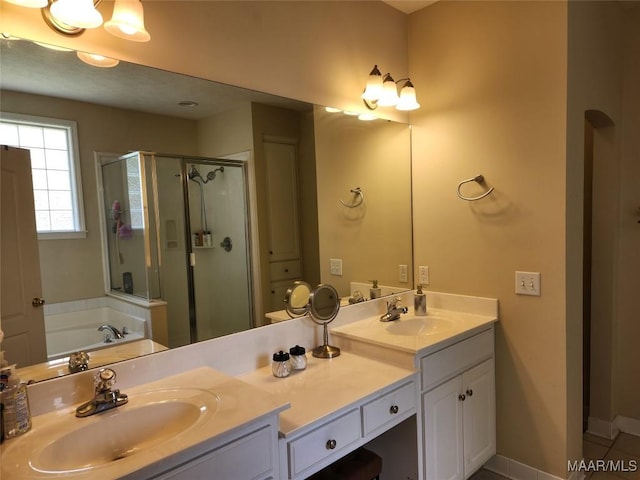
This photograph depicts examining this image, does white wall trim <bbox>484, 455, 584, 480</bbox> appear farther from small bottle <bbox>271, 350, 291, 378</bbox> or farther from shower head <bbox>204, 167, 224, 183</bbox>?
shower head <bbox>204, 167, 224, 183</bbox>

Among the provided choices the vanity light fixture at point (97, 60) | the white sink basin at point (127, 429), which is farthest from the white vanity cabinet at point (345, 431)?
the vanity light fixture at point (97, 60)

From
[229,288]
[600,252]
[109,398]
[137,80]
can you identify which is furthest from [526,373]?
[137,80]

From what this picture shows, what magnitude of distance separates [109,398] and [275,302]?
2.58 ft

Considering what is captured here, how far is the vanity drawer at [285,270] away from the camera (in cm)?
184

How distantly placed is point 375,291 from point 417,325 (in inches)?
12.2

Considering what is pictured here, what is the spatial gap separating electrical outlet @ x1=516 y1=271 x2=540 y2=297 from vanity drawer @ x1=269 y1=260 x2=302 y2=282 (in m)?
1.14

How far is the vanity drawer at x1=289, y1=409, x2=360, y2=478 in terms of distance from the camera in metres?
1.23

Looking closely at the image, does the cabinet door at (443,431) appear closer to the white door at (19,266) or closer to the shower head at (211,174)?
the shower head at (211,174)

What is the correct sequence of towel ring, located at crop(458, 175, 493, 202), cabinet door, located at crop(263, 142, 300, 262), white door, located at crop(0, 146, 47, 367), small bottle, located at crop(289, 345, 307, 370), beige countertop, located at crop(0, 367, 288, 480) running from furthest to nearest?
towel ring, located at crop(458, 175, 493, 202), cabinet door, located at crop(263, 142, 300, 262), small bottle, located at crop(289, 345, 307, 370), white door, located at crop(0, 146, 47, 367), beige countertop, located at crop(0, 367, 288, 480)

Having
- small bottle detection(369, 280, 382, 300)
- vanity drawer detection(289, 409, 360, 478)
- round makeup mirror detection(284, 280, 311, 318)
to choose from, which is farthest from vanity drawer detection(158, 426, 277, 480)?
small bottle detection(369, 280, 382, 300)

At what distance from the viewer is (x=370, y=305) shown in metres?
2.28

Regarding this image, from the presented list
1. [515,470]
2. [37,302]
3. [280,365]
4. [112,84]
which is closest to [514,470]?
[515,470]

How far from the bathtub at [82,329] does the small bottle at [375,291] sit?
52.0 inches

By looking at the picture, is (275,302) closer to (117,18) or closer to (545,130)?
(117,18)
